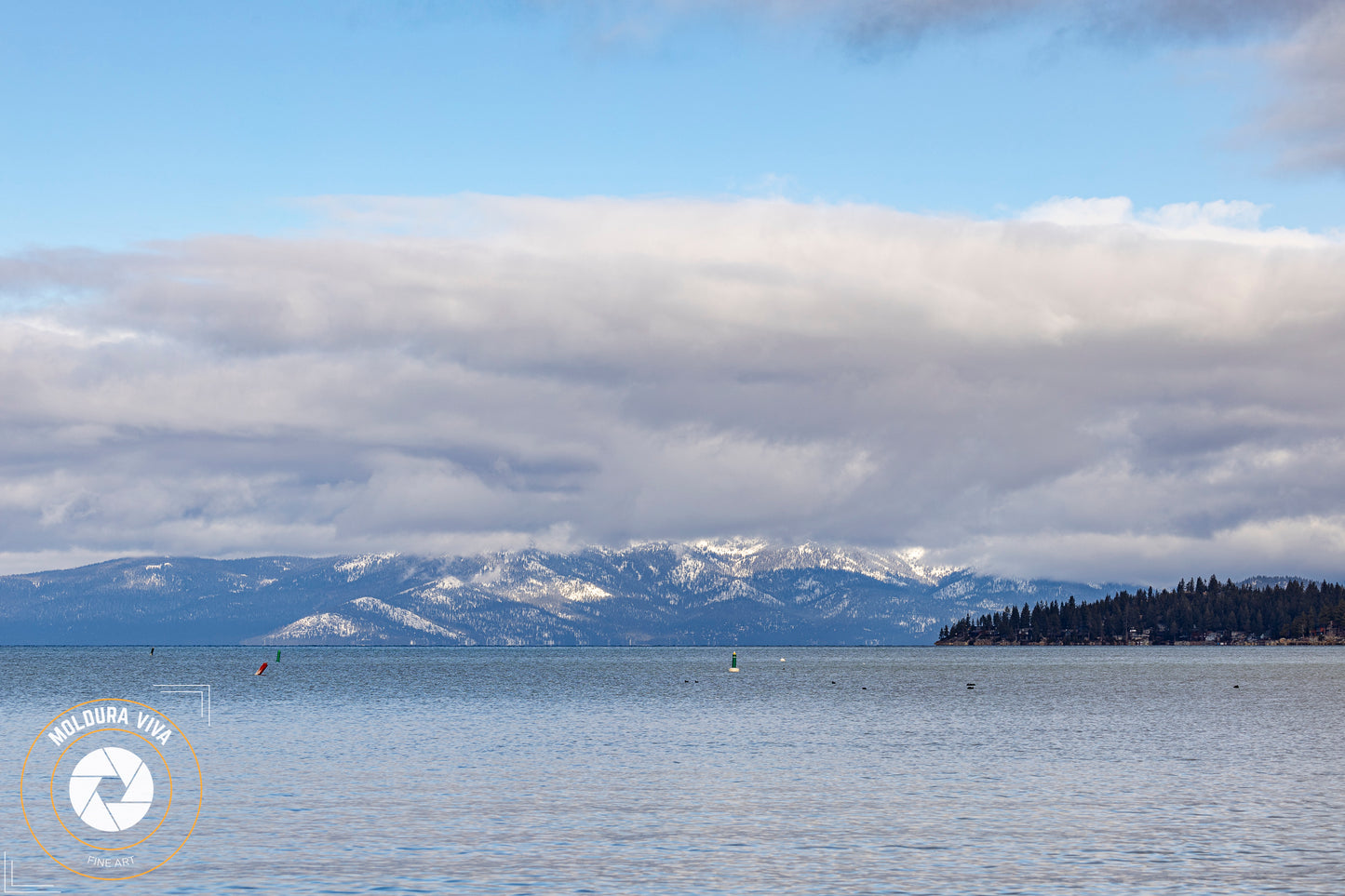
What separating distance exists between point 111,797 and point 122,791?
1.71 m

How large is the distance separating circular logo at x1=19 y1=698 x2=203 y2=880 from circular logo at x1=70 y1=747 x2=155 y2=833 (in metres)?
0.04

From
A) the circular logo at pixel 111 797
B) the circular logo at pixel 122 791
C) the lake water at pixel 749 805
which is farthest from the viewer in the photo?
the circular logo at pixel 122 791

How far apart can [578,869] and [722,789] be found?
2097 cm

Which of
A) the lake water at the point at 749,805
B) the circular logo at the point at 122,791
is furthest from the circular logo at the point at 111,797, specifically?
the lake water at the point at 749,805

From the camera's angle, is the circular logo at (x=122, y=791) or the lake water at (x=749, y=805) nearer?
the lake water at (x=749, y=805)

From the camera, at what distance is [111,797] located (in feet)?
197

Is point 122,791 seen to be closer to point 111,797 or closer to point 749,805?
point 111,797

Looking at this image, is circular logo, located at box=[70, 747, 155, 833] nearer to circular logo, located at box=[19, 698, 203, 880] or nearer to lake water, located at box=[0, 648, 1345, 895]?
circular logo, located at box=[19, 698, 203, 880]

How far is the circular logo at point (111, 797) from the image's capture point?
46.4 m

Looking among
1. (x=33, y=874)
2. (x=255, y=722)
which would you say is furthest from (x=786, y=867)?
(x=255, y=722)

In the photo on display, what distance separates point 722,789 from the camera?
209 feet

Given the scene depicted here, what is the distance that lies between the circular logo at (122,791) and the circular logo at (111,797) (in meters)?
0.04

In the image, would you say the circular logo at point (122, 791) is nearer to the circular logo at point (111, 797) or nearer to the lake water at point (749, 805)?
the circular logo at point (111, 797)

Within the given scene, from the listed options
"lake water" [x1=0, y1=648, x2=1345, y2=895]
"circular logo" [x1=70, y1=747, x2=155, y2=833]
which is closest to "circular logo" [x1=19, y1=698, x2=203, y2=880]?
"circular logo" [x1=70, y1=747, x2=155, y2=833]
